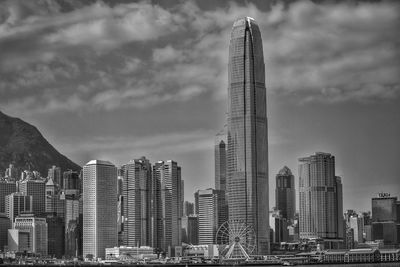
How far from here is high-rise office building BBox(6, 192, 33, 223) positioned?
74.6 meters

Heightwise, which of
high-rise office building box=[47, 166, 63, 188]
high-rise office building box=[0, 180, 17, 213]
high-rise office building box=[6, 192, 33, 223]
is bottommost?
high-rise office building box=[6, 192, 33, 223]

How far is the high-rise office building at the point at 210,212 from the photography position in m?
72.1

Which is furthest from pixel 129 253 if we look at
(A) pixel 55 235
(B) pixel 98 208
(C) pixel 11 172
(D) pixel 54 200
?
(C) pixel 11 172

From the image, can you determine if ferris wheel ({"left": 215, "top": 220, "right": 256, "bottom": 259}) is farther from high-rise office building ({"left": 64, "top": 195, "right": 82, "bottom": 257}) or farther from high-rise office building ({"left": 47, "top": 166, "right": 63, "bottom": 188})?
high-rise office building ({"left": 47, "top": 166, "right": 63, "bottom": 188})

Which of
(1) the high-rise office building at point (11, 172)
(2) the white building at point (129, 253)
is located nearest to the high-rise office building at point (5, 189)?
(1) the high-rise office building at point (11, 172)

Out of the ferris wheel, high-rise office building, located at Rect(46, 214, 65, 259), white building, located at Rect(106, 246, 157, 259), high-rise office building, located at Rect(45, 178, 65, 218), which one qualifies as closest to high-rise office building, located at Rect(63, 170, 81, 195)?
high-rise office building, located at Rect(45, 178, 65, 218)

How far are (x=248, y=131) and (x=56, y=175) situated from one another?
22.0 meters

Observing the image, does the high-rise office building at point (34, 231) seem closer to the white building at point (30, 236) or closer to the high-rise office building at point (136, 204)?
the white building at point (30, 236)

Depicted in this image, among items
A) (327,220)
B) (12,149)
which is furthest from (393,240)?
(12,149)

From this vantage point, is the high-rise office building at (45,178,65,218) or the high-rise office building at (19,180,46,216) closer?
the high-rise office building at (45,178,65,218)

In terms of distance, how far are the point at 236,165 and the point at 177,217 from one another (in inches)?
362

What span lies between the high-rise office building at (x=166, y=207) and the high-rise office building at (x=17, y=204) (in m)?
10.6

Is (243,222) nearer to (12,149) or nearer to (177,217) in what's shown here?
(177,217)

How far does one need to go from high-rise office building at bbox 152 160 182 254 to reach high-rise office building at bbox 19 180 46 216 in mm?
9838
